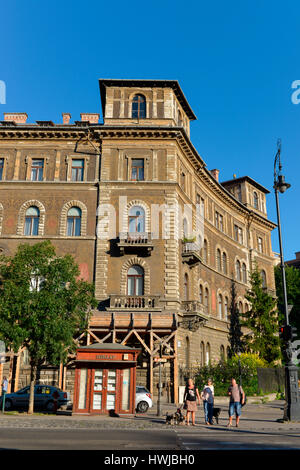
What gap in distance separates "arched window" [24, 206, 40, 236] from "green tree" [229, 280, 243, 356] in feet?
67.7

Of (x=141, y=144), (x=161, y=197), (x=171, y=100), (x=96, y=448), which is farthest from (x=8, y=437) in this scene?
(x=171, y=100)

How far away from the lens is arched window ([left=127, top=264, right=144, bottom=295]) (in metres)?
29.1

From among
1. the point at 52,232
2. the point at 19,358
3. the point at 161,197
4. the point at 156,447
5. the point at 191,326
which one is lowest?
the point at 156,447

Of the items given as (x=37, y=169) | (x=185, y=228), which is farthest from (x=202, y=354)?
(x=37, y=169)

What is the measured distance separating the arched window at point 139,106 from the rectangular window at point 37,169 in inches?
309

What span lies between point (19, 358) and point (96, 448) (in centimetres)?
1916

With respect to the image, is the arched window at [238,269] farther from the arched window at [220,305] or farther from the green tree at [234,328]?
the arched window at [220,305]

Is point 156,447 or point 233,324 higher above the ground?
point 233,324

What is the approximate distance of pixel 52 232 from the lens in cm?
3092

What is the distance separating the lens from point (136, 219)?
30.5 metres

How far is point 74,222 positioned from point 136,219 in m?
4.51

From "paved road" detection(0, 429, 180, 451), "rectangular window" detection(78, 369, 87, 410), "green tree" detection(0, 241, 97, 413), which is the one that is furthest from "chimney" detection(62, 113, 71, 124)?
"paved road" detection(0, 429, 180, 451)

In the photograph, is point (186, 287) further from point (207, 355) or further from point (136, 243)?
point (207, 355)
